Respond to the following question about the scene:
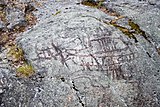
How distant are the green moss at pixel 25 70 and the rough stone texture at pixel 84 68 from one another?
7 cm

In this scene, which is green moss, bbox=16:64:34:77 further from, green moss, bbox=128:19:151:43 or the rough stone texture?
green moss, bbox=128:19:151:43

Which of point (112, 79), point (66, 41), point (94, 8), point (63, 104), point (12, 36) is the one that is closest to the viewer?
point (63, 104)

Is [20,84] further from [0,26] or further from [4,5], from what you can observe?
[4,5]

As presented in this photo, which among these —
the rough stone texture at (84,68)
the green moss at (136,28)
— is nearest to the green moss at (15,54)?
the rough stone texture at (84,68)

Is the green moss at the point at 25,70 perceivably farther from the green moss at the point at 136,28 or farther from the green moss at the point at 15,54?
the green moss at the point at 136,28

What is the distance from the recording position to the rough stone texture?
3.59 metres

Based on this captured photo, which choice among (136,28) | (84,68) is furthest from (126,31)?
(84,68)

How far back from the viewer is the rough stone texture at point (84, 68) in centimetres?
359

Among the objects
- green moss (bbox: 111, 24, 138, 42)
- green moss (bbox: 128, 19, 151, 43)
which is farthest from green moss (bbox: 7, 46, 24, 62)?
green moss (bbox: 128, 19, 151, 43)

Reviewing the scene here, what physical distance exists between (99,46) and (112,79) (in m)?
0.50

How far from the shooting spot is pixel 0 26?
4551 mm

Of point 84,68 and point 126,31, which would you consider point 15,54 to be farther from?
point 126,31

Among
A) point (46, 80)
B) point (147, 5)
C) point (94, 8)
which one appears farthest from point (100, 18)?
point (46, 80)

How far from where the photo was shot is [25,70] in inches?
147
